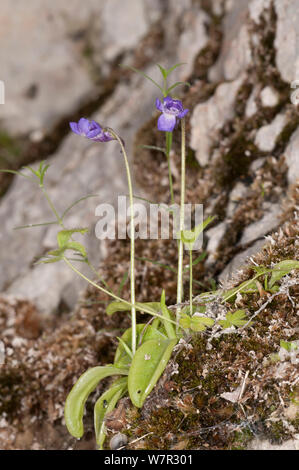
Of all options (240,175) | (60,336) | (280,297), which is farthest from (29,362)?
(240,175)

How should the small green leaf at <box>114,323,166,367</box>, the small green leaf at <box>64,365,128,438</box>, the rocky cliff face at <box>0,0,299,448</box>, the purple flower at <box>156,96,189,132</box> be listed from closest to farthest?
the purple flower at <box>156,96,189,132</box> < the small green leaf at <box>64,365,128,438</box> < the small green leaf at <box>114,323,166,367</box> < the rocky cliff face at <box>0,0,299,448</box>

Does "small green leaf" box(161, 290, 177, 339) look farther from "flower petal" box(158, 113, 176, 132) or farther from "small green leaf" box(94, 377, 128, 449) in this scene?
"flower petal" box(158, 113, 176, 132)

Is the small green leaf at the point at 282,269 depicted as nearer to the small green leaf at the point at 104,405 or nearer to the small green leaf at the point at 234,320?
the small green leaf at the point at 234,320

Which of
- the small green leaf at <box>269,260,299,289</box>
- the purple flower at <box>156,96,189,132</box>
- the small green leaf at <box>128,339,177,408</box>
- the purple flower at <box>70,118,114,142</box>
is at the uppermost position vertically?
the purple flower at <box>156,96,189,132</box>

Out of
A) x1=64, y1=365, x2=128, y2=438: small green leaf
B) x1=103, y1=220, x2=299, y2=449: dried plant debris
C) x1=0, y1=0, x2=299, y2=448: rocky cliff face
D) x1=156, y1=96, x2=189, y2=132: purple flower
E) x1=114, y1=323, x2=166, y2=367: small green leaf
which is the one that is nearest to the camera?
x1=103, y1=220, x2=299, y2=449: dried plant debris

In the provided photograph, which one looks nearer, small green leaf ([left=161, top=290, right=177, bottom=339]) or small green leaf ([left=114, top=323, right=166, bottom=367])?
small green leaf ([left=161, top=290, right=177, bottom=339])

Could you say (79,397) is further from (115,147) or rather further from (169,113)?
(115,147)

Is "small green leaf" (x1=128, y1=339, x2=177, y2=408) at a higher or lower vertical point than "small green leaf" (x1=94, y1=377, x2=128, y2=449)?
higher

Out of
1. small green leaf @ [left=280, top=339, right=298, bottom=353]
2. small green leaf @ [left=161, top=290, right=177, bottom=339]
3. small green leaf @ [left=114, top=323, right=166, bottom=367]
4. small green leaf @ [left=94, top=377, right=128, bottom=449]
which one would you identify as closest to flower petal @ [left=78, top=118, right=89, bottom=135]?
small green leaf @ [left=161, top=290, right=177, bottom=339]
